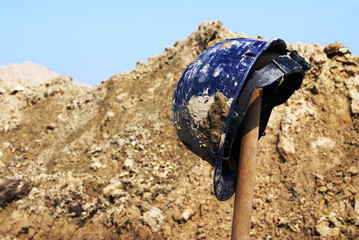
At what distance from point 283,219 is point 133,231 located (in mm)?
2600

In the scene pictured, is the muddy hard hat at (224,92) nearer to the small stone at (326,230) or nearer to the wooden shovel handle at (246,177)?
the wooden shovel handle at (246,177)

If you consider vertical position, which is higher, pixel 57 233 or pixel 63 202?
pixel 63 202

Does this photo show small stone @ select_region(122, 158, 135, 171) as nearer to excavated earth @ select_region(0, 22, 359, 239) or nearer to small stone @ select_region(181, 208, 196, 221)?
excavated earth @ select_region(0, 22, 359, 239)

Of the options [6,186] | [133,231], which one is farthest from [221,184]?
[6,186]

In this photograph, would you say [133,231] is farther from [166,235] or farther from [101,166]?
[101,166]

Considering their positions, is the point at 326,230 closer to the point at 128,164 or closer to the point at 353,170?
the point at 353,170

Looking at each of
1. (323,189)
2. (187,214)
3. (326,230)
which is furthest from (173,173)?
(326,230)

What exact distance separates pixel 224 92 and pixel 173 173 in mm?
5410

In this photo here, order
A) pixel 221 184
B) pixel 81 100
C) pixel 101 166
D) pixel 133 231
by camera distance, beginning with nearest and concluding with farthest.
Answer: pixel 221 184
pixel 133 231
pixel 101 166
pixel 81 100

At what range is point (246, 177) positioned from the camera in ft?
7.55

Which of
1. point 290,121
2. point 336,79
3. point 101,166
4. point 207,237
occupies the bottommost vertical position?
point 207,237

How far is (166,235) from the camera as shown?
21.1ft

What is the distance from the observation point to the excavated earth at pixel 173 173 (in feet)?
20.8

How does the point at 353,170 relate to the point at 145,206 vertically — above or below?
above
